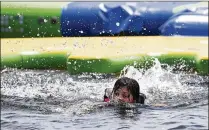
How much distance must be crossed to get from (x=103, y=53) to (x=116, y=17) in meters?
1.17

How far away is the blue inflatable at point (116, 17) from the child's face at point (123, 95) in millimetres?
3529

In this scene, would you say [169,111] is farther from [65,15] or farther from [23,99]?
[65,15]

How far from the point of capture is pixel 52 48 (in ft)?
23.4

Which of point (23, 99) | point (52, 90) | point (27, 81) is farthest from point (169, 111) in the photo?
point (27, 81)

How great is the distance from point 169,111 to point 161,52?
2.67 metres

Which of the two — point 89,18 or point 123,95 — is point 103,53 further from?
point 123,95

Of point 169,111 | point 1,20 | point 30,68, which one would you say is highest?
point 1,20

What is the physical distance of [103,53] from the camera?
6707mm

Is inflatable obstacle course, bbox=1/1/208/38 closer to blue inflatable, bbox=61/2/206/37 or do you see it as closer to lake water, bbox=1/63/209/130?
blue inflatable, bbox=61/2/206/37

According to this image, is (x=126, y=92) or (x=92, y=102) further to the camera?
(x=92, y=102)

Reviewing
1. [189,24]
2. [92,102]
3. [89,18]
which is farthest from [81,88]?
[189,24]

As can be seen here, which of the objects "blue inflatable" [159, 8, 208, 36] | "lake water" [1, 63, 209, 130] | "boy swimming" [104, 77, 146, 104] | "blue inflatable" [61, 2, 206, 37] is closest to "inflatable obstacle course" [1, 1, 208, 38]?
"blue inflatable" [61, 2, 206, 37]

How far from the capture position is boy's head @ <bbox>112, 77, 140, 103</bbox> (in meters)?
4.17

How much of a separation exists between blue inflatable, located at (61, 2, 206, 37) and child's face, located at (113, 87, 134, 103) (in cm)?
353
